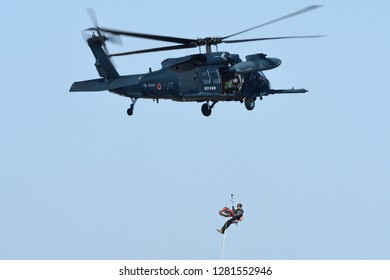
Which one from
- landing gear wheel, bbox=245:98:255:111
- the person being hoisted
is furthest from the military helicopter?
the person being hoisted

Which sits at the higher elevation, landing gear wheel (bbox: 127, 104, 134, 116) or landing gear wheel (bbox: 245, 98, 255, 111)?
landing gear wheel (bbox: 245, 98, 255, 111)

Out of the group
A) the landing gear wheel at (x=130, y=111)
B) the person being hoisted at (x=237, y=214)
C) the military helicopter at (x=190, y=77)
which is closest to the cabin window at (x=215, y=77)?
the military helicopter at (x=190, y=77)

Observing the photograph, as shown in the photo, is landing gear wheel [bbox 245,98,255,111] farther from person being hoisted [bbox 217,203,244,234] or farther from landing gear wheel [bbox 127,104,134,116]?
person being hoisted [bbox 217,203,244,234]

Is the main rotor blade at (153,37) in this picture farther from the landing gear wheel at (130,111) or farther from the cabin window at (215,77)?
the landing gear wheel at (130,111)

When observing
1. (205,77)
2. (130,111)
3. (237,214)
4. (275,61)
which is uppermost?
(275,61)

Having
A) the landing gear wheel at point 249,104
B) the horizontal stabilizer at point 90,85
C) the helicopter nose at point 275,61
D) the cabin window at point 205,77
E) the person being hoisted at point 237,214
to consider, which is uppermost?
the helicopter nose at point 275,61

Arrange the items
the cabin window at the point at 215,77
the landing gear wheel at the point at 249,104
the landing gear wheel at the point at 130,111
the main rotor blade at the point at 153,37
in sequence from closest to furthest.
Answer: the main rotor blade at the point at 153,37 → the landing gear wheel at the point at 130,111 → the cabin window at the point at 215,77 → the landing gear wheel at the point at 249,104

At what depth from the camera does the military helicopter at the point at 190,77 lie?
204 feet

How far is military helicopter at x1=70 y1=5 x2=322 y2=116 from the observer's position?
204 ft

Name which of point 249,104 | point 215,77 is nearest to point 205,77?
point 215,77

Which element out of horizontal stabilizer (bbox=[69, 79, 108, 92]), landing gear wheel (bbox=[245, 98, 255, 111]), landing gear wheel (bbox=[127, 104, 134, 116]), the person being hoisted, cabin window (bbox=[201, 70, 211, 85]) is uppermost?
landing gear wheel (bbox=[245, 98, 255, 111])

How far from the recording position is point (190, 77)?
2482 inches

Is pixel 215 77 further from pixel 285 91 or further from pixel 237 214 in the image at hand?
pixel 237 214
